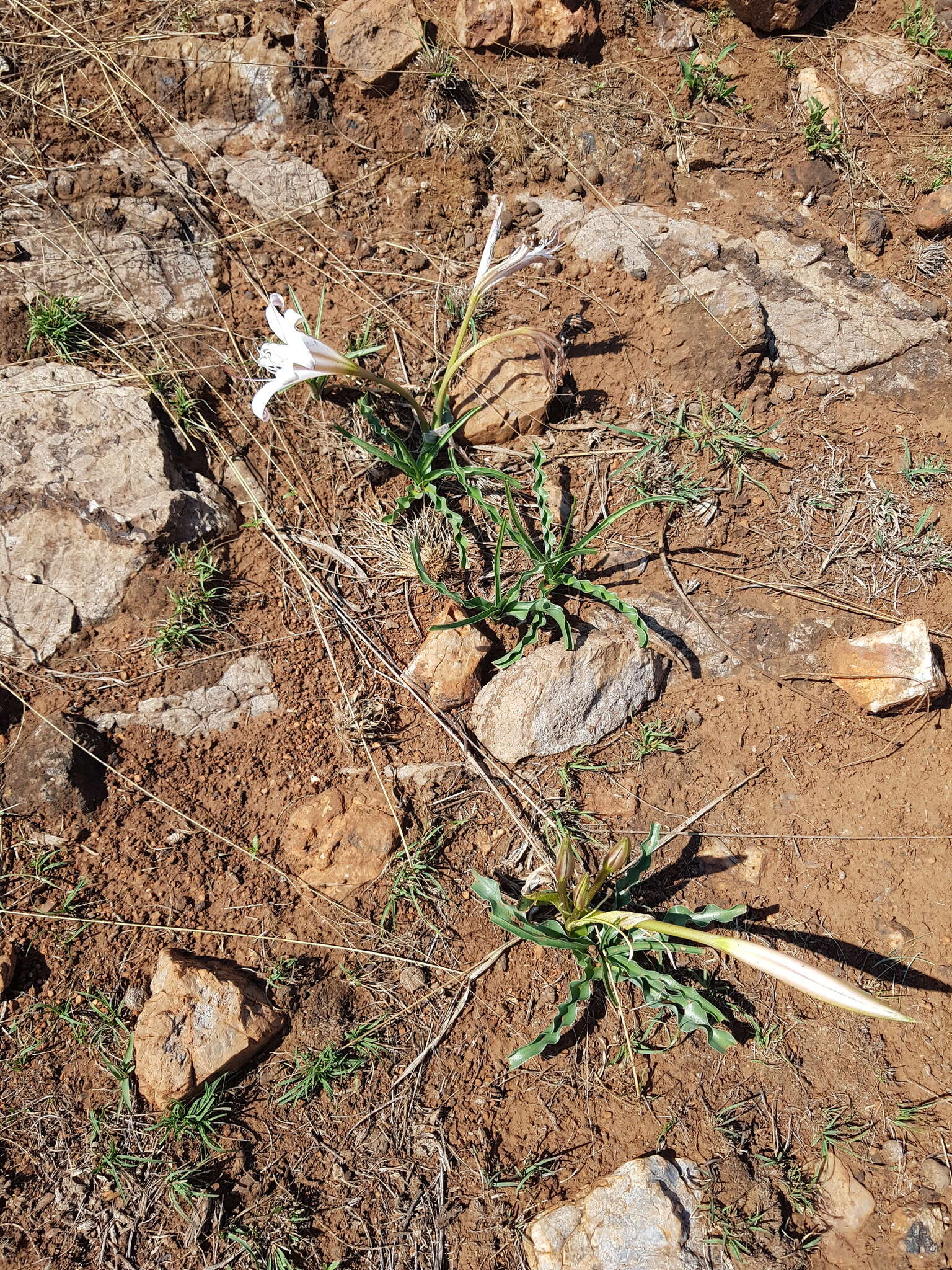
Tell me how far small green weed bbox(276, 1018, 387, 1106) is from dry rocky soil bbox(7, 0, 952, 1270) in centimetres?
1

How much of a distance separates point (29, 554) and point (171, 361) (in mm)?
757

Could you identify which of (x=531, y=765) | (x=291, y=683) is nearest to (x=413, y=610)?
(x=291, y=683)

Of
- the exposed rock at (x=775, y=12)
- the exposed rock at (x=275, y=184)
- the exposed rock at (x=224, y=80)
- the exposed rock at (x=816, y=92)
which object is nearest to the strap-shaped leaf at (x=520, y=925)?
the exposed rock at (x=275, y=184)

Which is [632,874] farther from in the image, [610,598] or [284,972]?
[284,972]

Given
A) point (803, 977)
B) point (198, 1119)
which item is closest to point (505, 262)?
point (803, 977)

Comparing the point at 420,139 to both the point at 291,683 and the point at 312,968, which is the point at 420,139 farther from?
the point at 312,968

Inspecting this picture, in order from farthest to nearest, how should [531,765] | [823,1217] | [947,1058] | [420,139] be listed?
[420,139]
[531,765]
[947,1058]
[823,1217]

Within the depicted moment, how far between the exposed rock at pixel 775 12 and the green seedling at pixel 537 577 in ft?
7.35

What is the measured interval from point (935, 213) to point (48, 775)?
Result: 11.9 feet

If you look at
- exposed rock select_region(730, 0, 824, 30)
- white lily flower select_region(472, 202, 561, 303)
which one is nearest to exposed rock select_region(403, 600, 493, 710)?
white lily flower select_region(472, 202, 561, 303)

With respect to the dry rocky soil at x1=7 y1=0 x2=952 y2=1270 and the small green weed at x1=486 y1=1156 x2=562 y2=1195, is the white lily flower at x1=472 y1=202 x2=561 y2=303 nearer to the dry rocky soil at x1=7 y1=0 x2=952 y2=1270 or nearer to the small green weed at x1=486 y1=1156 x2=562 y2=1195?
the dry rocky soil at x1=7 y1=0 x2=952 y2=1270

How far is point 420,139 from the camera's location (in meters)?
3.00

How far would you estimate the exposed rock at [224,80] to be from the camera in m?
2.90

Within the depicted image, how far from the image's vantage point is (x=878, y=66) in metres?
3.38
